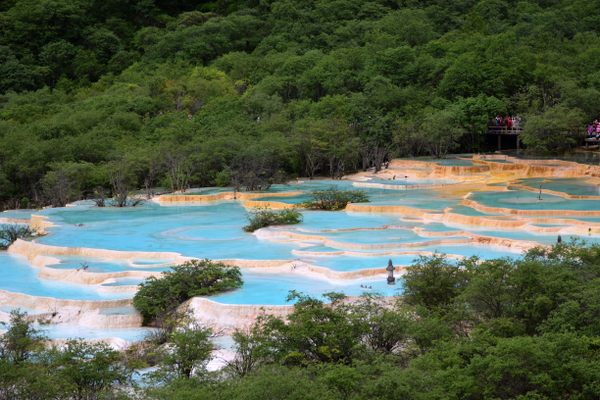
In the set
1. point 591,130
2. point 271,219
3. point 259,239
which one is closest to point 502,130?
point 591,130

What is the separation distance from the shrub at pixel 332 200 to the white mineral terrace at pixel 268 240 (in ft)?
1.94

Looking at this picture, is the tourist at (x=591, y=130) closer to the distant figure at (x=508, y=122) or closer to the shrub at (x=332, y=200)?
the distant figure at (x=508, y=122)

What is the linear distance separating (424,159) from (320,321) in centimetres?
2804

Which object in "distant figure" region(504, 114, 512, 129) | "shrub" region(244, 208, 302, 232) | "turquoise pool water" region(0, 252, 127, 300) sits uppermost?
"distant figure" region(504, 114, 512, 129)

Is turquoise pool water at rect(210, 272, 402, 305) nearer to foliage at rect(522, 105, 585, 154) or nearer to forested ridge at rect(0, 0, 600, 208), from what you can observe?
forested ridge at rect(0, 0, 600, 208)

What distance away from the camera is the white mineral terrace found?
22202mm

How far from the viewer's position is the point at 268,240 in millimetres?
28531

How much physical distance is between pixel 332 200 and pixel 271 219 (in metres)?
4.16

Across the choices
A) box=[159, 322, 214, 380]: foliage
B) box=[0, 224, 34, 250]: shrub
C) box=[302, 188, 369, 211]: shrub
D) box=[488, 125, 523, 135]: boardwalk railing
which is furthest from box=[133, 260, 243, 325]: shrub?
box=[488, 125, 523, 135]: boardwalk railing

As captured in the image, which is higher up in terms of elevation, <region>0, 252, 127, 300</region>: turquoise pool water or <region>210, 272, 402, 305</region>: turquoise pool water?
<region>210, 272, 402, 305</region>: turquoise pool water

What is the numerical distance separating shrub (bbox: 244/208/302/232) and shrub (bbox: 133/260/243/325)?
640 centimetres

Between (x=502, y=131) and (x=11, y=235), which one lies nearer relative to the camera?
(x=11, y=235)

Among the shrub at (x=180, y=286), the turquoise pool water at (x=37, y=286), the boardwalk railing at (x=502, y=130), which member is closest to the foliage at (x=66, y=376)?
the shrub at (x=180, y=286)

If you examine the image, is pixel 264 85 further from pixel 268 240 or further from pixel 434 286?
pixel 434 286
